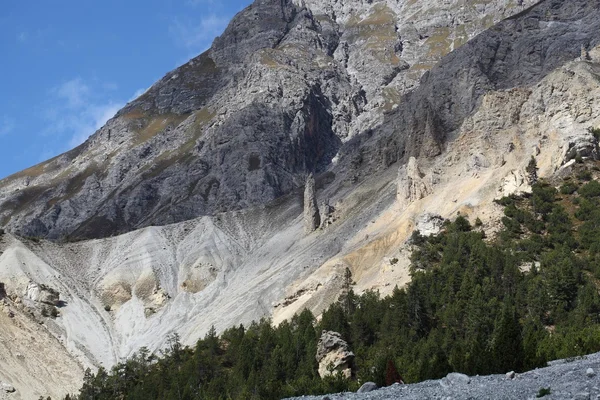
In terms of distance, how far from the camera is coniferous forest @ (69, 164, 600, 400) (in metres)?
56.1

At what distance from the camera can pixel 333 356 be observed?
63188 millimetres

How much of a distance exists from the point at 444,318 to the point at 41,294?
233ft

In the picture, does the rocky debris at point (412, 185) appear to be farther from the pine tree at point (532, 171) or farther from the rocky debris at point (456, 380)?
the rocky debris at point (456, 380)

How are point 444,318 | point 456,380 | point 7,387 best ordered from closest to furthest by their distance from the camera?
point 456,380 < point 444,318 < point 7,387

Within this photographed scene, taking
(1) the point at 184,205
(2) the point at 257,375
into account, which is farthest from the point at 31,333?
(1) the point at 184,205

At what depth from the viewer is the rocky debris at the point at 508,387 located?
1025 inches

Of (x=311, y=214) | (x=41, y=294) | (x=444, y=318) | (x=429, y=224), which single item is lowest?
(x=444, y=318)

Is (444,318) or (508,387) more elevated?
(508,387)

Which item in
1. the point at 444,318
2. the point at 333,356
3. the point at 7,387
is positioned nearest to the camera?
the point at 333,356

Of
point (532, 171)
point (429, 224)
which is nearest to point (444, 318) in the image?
point (429, 224)

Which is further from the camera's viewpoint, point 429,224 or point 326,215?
point 326,215

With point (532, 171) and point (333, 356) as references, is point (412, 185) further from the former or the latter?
point (333, 356)

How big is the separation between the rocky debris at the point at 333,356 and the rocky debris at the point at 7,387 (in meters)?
39.7

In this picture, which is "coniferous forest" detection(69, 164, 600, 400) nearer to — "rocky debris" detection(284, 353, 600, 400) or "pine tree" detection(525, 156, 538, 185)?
"pine tree" detection(525, 156, 538, 185)
